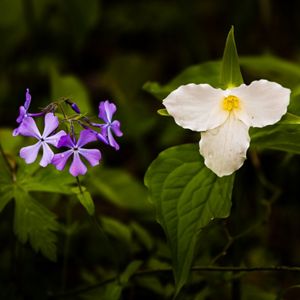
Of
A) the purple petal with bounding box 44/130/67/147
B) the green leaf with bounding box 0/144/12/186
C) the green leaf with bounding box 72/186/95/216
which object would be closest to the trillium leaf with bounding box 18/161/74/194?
the green leaf with bounding box 0/144/12/186

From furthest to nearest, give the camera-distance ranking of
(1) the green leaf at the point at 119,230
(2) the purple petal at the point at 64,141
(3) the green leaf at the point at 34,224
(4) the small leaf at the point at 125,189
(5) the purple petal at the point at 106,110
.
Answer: (4) the small leaf at the point at 125,189
(1) the green leaf at the point at 119,230
(3) the green leaf at the point at 34,224
(5) the purple petal at the point at 106,110
(2) the purple petal at the point at 64,141

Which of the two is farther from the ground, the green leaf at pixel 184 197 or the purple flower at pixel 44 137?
the purple flower at pixel 44 137

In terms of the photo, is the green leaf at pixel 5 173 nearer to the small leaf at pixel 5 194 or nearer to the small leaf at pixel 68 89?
the small leaf at pixel 5 194

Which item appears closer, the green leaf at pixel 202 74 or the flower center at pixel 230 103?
the flower center at pixel 230 103

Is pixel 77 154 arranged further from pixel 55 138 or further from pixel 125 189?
pixel 125 189

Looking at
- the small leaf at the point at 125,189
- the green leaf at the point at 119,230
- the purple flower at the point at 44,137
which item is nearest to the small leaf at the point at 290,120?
the purple flower at the point at 44,137

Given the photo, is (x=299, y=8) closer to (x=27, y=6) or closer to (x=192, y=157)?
(x=27, y=6)

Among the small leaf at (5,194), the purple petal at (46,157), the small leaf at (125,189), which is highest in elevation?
the purple petal at (46,157)

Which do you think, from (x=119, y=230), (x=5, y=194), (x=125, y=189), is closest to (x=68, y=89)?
(x=125, y=189)

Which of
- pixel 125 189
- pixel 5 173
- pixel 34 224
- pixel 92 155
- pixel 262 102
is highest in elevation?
pixel 262 102
